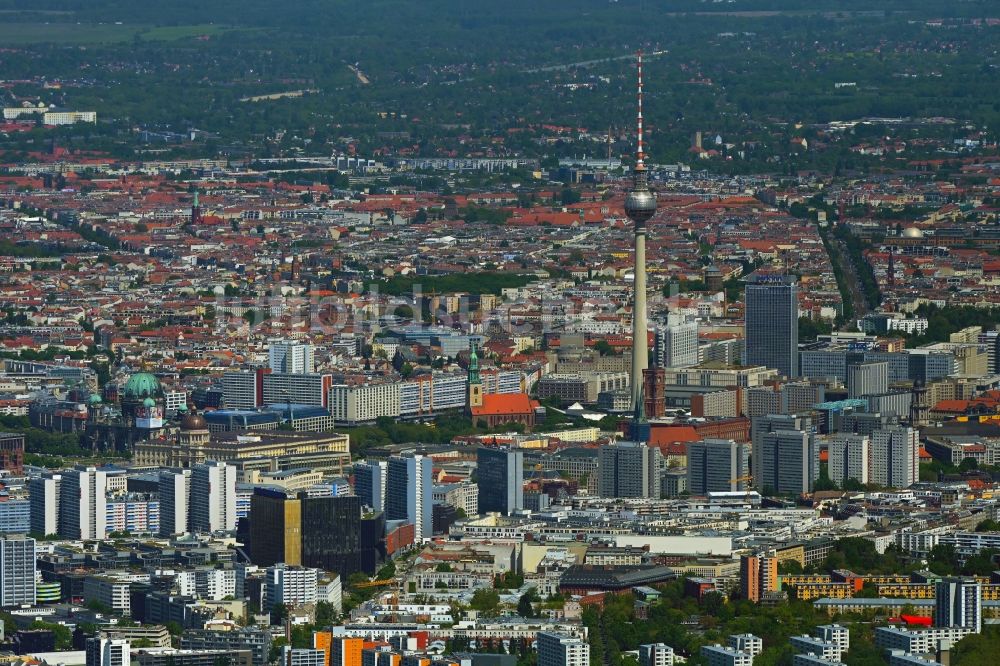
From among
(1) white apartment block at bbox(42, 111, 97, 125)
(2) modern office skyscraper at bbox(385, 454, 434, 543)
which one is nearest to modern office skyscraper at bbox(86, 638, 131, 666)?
(2) modern office skyscraper at bbox(385, 454, 434, 543)

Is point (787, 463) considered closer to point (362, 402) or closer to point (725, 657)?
point (362, 402)

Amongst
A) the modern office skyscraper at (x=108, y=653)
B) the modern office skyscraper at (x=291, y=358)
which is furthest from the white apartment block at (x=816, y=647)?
the modern office skyscraper at (x=291, y=358)

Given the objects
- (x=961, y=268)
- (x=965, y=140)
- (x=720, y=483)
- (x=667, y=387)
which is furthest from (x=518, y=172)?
(x=720, y=483)

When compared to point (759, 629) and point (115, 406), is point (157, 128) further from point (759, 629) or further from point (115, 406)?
point (759, 629)

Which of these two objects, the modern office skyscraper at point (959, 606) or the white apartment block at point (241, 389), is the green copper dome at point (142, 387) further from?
the modern office skyscraper at point (959, 606)

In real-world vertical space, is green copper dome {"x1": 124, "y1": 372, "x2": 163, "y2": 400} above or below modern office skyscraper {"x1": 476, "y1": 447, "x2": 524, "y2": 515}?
above

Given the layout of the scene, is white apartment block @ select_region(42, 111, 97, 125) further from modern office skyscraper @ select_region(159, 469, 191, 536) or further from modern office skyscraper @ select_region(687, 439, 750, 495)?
modern office skyscraper @ select_region(159, 469, 191, 536)

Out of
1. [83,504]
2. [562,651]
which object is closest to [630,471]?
[83,504]
